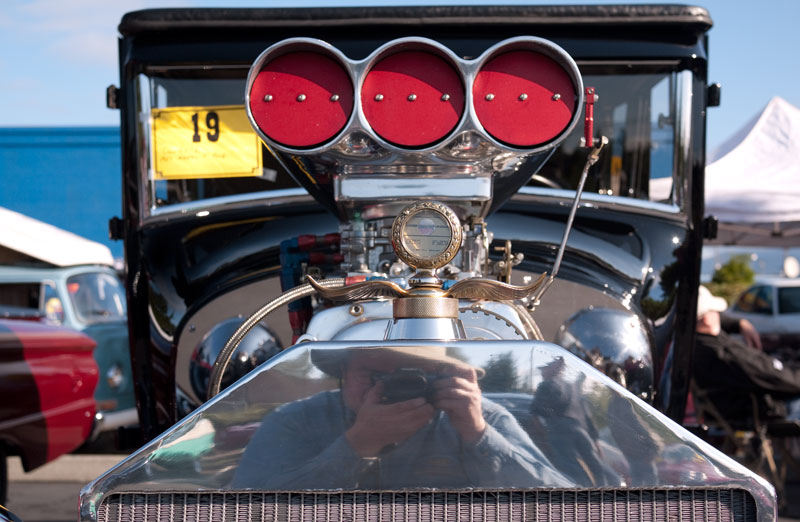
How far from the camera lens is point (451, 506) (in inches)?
54.1

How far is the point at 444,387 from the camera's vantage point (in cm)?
142

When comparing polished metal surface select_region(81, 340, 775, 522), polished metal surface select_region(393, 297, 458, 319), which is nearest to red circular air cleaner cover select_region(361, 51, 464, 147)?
polished metal surface select_region(393, 297, 458, 319)

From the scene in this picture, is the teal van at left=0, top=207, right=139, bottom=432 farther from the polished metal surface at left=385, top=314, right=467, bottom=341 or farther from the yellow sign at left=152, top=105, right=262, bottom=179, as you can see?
the polished metal surface at left=385, top=314, right=467, bottom=341

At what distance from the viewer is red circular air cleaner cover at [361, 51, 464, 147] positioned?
1.83m

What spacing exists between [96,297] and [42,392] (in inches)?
161

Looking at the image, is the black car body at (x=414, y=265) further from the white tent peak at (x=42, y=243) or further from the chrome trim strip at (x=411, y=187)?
the white tent peak at (x=42, y=243)

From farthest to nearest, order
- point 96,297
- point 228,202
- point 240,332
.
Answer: point 96,297
point 228,202
point 240,332

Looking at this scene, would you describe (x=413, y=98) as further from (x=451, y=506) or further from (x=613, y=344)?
(x=613, y=344)

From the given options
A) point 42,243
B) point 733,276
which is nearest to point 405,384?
→ point 42,243

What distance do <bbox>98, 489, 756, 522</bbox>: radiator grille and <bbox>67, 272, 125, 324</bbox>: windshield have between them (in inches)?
253

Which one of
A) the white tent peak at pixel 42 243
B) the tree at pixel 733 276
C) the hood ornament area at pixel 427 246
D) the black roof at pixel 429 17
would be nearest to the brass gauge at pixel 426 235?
the hood ornament area at pixel 427 246

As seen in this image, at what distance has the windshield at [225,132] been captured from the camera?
301 centimetres

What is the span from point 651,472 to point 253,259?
187 centimetres

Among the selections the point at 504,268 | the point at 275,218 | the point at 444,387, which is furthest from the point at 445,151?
the point at 275,218
